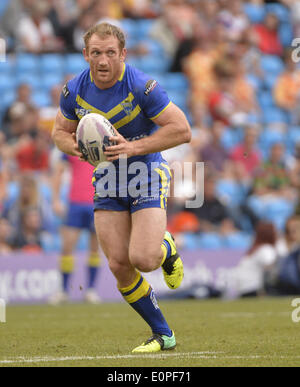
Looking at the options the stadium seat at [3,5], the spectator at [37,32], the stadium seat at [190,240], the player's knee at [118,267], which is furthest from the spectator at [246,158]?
the player's knee at [118,267]

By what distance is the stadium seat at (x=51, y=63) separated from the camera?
16.7 meters

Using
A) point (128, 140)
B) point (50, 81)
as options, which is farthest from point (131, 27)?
point (128, 140)

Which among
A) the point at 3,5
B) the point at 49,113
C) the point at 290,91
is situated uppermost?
the point at 3,5

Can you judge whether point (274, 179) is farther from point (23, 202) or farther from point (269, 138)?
point (23, 202)

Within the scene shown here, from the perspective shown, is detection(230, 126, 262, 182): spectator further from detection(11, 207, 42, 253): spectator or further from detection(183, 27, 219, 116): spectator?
detection(11, 207, 42, 253): spectator

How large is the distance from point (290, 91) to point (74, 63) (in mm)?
→ 4495

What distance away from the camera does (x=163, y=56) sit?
17.7 m

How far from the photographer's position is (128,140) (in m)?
6.28

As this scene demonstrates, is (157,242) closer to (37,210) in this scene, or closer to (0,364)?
(0,364)

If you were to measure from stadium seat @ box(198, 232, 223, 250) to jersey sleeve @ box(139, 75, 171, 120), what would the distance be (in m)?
7.56

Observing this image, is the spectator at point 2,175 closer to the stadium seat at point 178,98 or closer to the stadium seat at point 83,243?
the stadium seat at point 83,243

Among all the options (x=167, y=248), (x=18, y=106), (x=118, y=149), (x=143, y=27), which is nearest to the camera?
(x=118, y=149)

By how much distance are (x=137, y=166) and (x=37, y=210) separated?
635 centimetres

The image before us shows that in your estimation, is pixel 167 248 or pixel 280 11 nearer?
pixel 167 248
